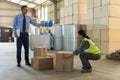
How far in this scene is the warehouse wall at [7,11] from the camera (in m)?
28.7

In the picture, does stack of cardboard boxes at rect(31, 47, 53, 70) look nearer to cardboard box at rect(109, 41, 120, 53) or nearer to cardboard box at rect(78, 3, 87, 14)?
cardboard box at rect(109, 41, 120, 53)

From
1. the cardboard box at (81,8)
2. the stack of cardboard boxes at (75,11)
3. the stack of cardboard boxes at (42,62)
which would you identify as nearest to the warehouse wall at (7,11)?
the stack of cardboard boxes at (75,11)

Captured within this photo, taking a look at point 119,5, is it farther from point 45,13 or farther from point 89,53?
point 45,13

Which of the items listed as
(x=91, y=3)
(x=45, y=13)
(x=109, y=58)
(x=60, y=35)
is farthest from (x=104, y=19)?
(x=45, y=13)

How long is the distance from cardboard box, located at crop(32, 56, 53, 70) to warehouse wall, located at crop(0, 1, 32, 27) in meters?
23.7

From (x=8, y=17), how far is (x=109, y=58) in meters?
22.5

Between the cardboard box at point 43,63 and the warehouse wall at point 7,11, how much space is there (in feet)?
77.6

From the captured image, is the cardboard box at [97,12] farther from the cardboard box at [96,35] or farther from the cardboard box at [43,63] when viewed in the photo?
the cardboard box at [43,63]

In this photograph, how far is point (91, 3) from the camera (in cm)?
1027

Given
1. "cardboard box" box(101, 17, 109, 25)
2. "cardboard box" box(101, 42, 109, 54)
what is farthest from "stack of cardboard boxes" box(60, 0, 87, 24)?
"cardboard box" box(101, 42, 109, 54)

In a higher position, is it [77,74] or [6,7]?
[6,7]

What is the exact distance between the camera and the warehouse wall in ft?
94.1

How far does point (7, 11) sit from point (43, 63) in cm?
2425

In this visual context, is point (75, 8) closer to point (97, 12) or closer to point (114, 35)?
point (97, 12)
